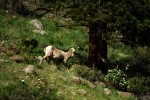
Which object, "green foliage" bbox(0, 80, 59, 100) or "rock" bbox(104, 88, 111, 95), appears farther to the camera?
"rock" bbox(104, 88, 111, 95)

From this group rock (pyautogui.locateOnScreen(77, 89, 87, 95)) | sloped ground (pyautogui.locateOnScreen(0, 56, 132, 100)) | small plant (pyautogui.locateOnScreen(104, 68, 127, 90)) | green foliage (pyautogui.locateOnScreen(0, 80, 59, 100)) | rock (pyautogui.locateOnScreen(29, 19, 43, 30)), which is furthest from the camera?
rock (pyautogui.locateOnScreen(29, 19, 43, 30))

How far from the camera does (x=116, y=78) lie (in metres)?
15.1

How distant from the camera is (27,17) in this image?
21.8 meters

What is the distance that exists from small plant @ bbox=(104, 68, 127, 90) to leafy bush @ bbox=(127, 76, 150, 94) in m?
0.23

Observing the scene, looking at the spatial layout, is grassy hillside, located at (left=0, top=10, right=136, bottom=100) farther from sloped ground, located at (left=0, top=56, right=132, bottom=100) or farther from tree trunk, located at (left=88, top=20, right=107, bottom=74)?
tree trunk, located at (left=88, top=20, right=107, bottom=74)

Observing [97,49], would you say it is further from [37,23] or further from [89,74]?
[37,23]

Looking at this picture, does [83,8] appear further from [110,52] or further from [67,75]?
[110,52]

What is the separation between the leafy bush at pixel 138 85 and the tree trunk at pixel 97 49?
1313 mm

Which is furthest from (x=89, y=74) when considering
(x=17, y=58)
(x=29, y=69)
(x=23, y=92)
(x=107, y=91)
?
(x=23, y=92)

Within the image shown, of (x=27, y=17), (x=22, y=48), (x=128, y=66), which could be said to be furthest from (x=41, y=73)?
(x=27, y=17)

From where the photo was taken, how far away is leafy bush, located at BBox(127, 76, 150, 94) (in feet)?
48.4

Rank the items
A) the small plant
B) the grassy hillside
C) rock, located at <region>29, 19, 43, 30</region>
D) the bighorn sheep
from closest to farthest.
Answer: the grassy hillside < the small plant < the bighorn sheep < rock, located at <region>29, 19, 43, 30</region>

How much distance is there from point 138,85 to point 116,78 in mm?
854

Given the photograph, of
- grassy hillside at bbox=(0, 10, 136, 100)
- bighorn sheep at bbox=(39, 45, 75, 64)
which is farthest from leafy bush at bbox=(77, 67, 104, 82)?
bighorn sheep at bbox=(39, 45, 75, 64)
